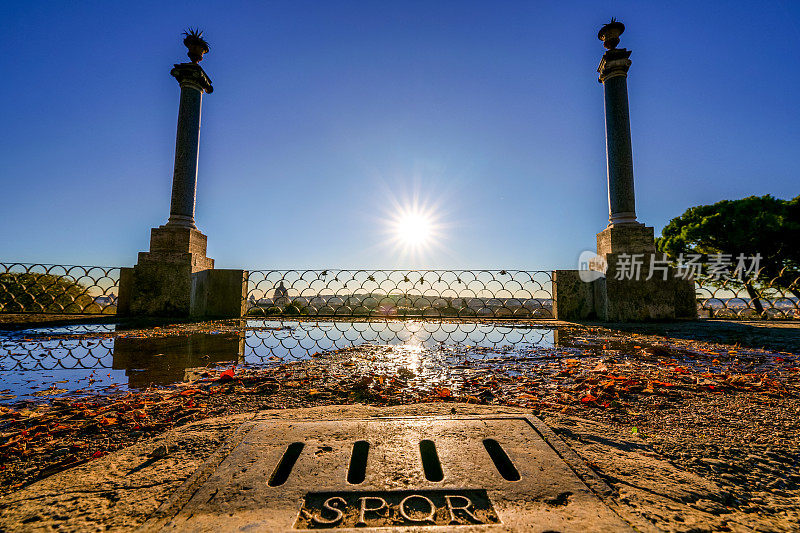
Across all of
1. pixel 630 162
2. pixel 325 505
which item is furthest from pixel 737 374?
pixel 630 162

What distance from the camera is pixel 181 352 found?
13.9ft

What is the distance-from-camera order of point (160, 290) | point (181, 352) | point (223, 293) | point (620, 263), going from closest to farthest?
point (181, 352)
point (620, 263)
point (160, 290)
point (223, 293)

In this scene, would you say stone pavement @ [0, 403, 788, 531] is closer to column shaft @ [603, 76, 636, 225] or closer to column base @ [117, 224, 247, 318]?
column base @ [117, 224, 247, 318]

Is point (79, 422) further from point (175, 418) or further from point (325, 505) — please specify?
point (325, 505)

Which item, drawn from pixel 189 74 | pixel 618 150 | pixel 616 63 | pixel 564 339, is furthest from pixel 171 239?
pixel 616 63

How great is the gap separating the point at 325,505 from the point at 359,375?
2.02 meters

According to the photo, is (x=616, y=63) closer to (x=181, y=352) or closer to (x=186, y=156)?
(x=181, y=352)

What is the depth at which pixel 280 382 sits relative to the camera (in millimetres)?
2916

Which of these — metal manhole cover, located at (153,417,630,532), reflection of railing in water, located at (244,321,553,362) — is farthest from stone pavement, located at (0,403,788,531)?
reflection of railing in water, located at (244,321,553,362)

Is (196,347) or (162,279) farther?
(162,279)

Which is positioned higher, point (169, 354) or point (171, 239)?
point (171, 239)

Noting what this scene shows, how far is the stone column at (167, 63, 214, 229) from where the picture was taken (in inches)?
368

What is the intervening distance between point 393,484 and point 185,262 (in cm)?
896

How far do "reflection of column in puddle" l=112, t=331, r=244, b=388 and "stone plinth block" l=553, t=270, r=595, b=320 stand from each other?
7213mm
